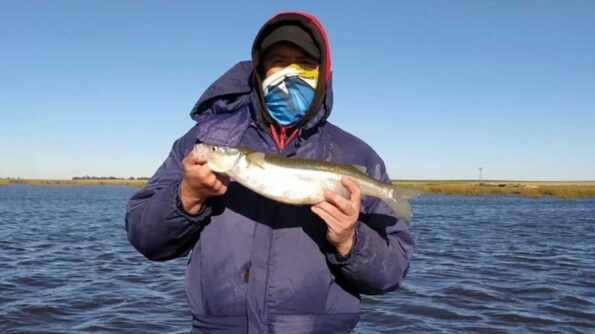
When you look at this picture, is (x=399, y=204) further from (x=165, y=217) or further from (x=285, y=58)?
(x=165, y=217)

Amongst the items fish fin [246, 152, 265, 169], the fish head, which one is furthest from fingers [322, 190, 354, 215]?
the fish head

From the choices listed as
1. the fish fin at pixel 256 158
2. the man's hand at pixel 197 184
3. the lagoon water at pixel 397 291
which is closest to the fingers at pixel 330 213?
the fish fin at pixel 256 158

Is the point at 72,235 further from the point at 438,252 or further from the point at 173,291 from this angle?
the point at 438,252

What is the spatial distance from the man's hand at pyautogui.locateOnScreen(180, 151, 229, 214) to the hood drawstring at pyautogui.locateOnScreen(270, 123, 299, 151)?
610 mm

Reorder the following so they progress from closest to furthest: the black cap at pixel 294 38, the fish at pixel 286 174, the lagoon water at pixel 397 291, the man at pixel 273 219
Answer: the man at pixel 273 219 → the fish at pixel 286 174 → the black cap at pixel 294 38 → the lagoon water at pixel 397 291

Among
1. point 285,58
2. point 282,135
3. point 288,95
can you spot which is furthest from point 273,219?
point 285,58

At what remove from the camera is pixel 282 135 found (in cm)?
423

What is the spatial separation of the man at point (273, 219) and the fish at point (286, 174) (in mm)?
128

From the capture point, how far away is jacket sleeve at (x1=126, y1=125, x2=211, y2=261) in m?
3.70

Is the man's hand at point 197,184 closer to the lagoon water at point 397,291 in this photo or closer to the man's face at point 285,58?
the man's face at point 285,58

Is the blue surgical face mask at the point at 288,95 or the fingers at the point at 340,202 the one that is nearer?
the fingers at the point at 340,202

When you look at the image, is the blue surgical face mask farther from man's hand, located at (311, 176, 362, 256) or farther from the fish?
man's hand, located at (311, 176, 362, 256)

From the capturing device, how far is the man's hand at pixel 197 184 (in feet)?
11.5

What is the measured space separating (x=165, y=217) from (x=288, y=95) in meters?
1.27
